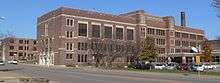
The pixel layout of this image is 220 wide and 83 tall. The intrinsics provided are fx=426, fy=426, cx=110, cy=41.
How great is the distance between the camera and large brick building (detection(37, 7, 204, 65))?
107 metres

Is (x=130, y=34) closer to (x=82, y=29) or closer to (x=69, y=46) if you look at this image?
(x=82, y=29)

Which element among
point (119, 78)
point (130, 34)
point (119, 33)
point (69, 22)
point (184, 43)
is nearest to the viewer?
point (119, 78)

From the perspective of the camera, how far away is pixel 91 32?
111812 mm

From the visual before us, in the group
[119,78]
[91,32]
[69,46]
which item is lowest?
[119,78]

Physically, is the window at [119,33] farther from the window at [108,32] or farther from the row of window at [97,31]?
the window at [108,32]

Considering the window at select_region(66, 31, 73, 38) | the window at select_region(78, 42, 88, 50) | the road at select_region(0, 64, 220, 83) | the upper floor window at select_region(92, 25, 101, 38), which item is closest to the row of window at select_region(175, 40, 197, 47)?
the upper floor window at select_region(92, 25, 101, 38)

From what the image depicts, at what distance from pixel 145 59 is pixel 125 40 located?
1806 cm

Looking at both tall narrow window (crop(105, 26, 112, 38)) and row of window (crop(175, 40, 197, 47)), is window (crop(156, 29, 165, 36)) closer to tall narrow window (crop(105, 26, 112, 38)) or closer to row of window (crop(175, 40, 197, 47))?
row of window (crop(175, 40, 197, 47))

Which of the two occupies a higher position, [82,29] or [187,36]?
[82,29]

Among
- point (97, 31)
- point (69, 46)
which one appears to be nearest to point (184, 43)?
point (97, 31)

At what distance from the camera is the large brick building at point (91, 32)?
106812 mm

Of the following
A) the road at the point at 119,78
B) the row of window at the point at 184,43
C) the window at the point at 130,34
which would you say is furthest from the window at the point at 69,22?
the road at the point at 119,78

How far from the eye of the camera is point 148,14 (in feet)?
453

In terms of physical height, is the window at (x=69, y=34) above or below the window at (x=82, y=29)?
below
